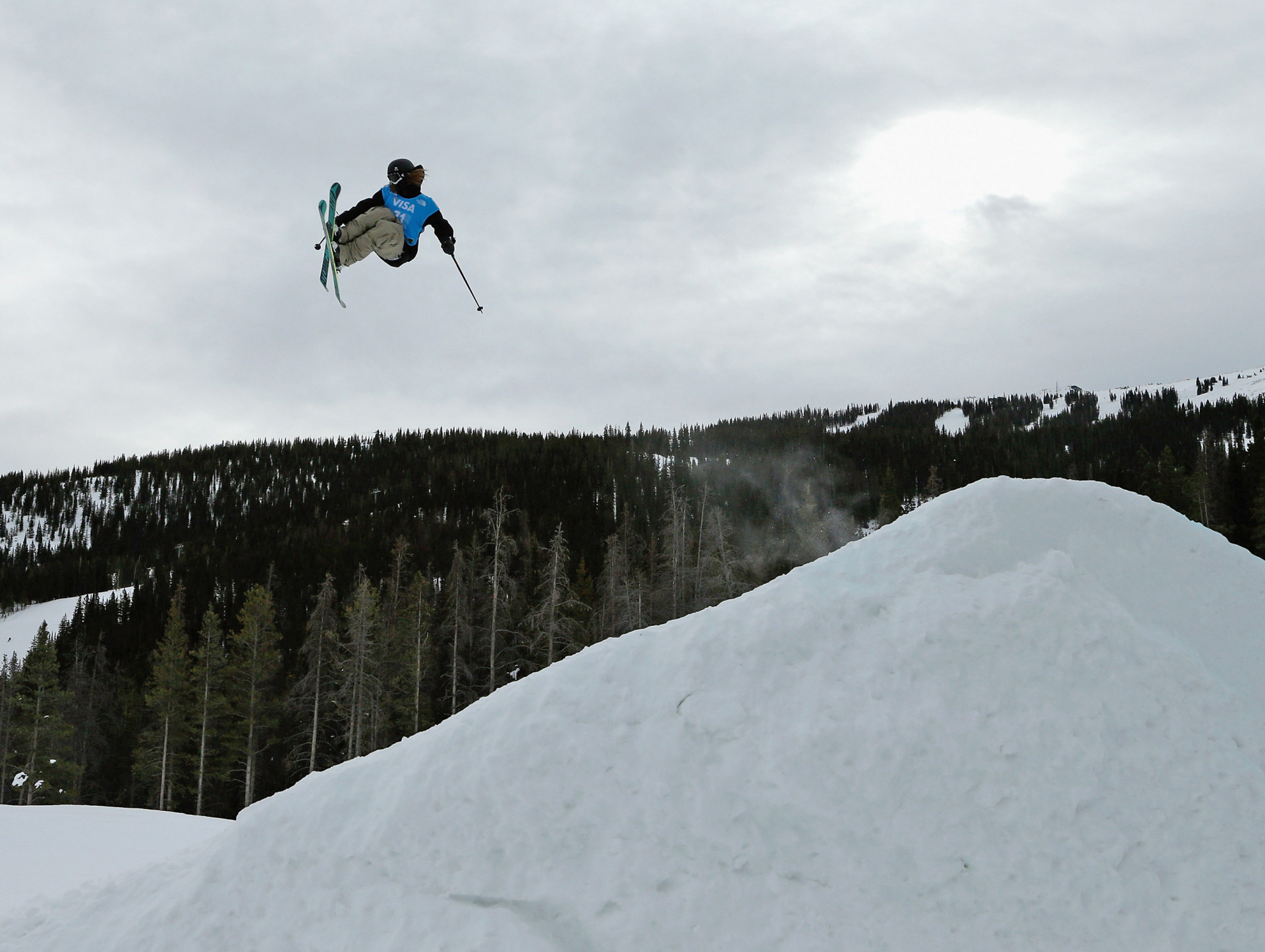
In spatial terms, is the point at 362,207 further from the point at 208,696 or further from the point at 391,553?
the point at 391,553

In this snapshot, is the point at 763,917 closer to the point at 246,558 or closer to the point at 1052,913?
the point at 1052,913

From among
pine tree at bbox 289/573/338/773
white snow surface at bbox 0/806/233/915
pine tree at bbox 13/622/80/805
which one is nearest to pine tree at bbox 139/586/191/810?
pine tree at bbox 13/622/80/805

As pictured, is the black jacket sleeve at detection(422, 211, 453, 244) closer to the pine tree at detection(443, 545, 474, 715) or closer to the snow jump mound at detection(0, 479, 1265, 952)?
the snow jump mound at detection(0, 479, 1265, 952)

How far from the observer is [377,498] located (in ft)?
375

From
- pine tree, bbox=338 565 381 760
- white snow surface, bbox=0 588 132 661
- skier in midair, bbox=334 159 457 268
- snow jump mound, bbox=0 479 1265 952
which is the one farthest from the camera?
white snow surface, bbox=0 588 132 661

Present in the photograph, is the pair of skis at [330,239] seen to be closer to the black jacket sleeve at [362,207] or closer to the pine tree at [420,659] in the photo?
the black jacket sleeve at [362,207]

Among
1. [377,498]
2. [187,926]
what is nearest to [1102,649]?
[187,926]

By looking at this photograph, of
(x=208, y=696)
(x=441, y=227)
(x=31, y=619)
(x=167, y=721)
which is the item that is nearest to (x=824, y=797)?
(x=441, y=227)

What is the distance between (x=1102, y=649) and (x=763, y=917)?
155 inches

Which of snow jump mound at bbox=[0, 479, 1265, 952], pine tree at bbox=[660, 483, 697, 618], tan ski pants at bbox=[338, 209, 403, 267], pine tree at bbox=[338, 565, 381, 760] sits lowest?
pine tree at bbox=[338, 565, 381, 760]

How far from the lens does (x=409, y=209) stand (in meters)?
9.41

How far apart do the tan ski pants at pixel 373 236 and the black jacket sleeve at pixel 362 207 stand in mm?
45

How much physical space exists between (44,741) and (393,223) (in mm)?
37105

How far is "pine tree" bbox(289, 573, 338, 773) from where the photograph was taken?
33844mm
